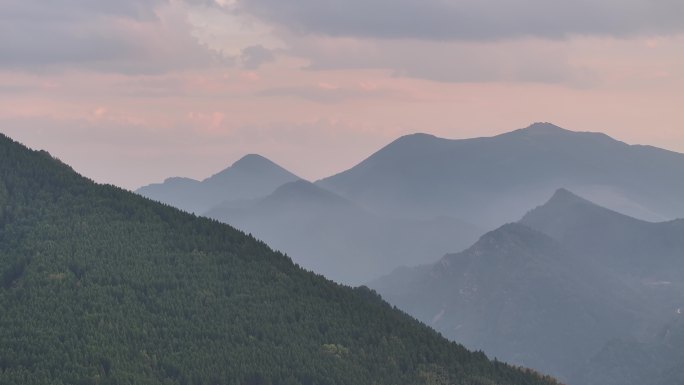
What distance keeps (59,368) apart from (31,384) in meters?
11.5

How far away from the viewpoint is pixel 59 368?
19975cm

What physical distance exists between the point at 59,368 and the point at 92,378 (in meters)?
6.26

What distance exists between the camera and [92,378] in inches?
7781

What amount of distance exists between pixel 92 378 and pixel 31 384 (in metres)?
11.9

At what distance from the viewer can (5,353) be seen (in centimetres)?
19925

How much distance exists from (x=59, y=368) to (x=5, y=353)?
8924mm

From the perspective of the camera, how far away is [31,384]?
18838 cm

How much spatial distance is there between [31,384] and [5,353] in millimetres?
13292
